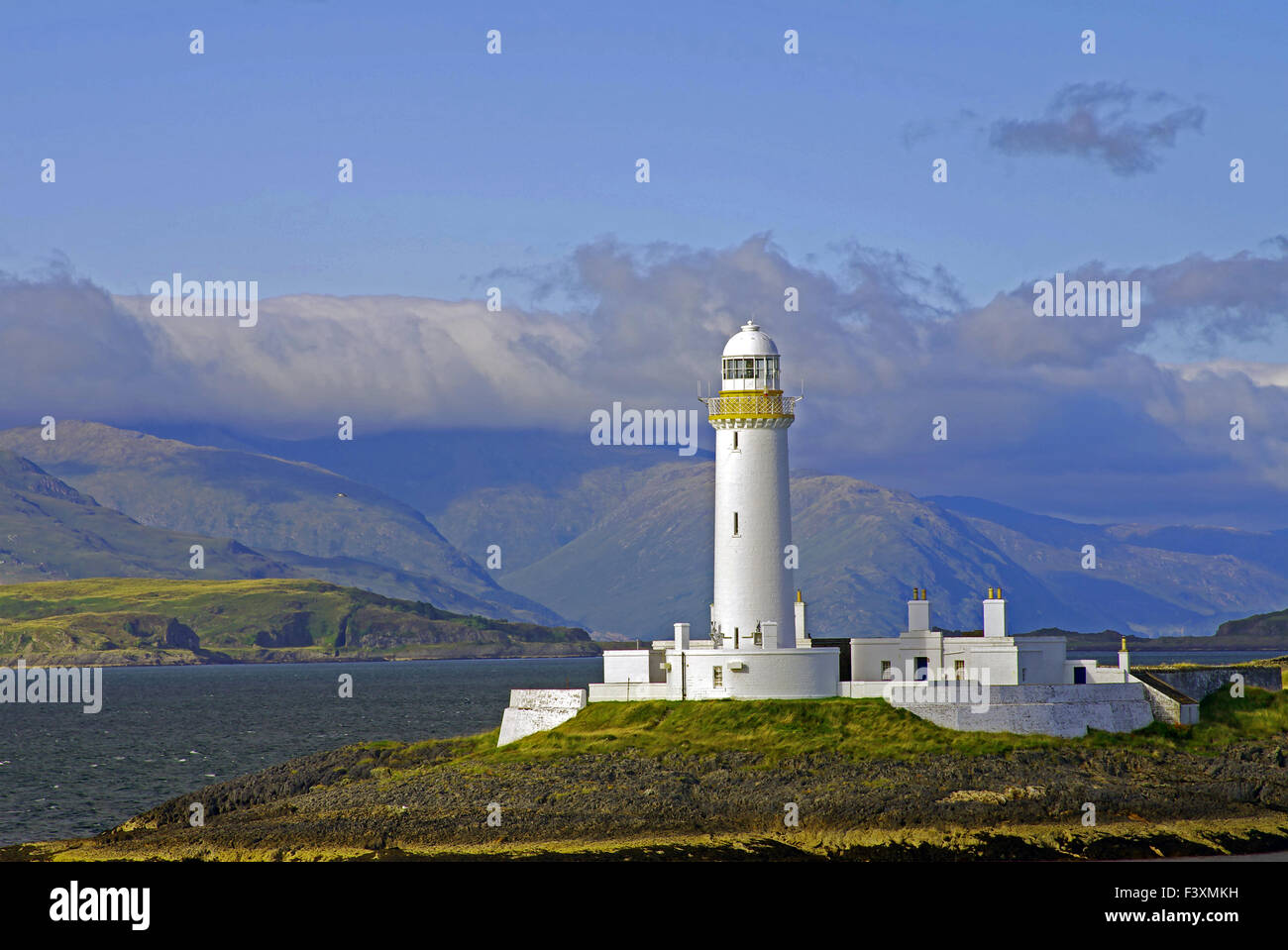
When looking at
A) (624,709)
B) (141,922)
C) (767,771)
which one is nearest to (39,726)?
(624,709)

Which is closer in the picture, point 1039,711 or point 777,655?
point 1039,711

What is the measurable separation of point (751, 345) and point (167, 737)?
61628mm

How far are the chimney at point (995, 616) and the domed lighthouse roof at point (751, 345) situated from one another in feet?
39.4

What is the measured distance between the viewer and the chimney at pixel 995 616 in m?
60.3

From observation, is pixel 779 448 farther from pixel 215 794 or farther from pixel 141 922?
pixel 141 922

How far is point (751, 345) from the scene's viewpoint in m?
61.6

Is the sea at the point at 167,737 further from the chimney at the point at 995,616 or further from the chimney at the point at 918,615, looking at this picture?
the chimney at the point at 995,616

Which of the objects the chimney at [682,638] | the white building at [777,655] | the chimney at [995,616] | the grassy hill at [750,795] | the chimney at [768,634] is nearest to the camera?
the grassy hill at [750,795]

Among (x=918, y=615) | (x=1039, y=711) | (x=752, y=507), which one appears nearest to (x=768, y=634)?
(x=752, y=507)

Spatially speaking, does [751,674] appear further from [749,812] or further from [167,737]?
[167,737]

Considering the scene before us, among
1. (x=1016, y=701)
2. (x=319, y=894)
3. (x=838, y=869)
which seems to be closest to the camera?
(x=319, y=894)

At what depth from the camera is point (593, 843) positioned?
46.9 m

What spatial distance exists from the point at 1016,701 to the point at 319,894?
26.2 m

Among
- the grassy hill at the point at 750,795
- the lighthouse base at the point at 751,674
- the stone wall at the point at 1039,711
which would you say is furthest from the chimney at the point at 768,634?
the stone wall at the point at 1039,711
